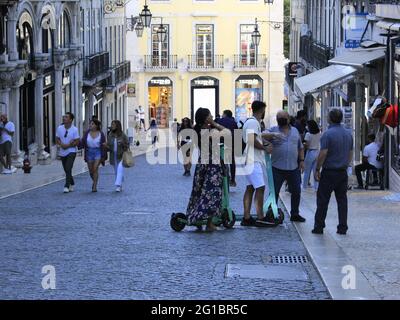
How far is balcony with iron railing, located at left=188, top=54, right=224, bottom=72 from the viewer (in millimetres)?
75250

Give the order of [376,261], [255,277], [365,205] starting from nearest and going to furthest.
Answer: [255,277]
[376,261]
[365,205]

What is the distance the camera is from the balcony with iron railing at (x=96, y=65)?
5206 cm

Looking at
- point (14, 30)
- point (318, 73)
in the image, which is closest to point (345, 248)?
point (318, 73)

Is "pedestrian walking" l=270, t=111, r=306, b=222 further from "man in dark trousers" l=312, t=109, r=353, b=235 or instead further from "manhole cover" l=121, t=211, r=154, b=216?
"manhole cover" l=121, t=211, r=154, b=216

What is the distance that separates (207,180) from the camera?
54.0 feet

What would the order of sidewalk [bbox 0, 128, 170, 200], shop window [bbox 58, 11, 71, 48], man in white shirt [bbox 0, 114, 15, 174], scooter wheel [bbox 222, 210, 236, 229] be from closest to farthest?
scooter wheel [bbox 222, 210, 236, 229], sidewalk [bbox 0, 128, 170, 200], man in white shirt [bbox 0, 114, 15, 174], shop window [bbox 58, 11, 71, 48]

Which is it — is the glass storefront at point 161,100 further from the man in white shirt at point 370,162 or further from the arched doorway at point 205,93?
the man in white shirt at point 370,162

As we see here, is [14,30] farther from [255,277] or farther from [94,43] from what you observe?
[255,277]

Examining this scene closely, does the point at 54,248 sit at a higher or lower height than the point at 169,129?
higher

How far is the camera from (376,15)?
27.8 m

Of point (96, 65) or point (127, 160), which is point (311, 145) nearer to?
point (127, 160)

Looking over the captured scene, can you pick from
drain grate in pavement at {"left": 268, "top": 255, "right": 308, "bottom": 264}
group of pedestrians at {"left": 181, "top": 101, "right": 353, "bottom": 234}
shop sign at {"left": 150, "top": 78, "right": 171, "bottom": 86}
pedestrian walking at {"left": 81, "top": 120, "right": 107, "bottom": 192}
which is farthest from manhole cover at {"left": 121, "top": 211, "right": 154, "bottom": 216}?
shop sign at {"left": 150, "top": 78, "right": 171, "bottom": 86}

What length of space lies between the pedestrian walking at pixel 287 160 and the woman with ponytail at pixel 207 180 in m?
1.01

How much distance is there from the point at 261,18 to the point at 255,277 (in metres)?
63.2
